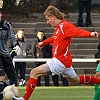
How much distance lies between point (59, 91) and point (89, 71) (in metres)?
5.18

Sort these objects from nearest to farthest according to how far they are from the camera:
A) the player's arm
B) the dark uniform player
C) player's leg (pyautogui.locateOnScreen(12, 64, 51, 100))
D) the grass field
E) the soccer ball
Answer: the player's arm < player's leg (pyautogui.locateOnScreen(12, 64, 51, 100)) < the soccer ball < the dark uniform player < the grass field

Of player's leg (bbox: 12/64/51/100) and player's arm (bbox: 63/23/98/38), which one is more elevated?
player's arm (bbox: 63/23/98/38)

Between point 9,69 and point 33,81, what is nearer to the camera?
point 33,81

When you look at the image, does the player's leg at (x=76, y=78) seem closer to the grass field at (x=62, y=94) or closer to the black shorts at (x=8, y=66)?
the black shorts at (x=8, y=66)

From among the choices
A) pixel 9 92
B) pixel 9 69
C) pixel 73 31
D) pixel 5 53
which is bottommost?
pixel 9 92

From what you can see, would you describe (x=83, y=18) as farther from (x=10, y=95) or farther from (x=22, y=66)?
(x=10, y=95)

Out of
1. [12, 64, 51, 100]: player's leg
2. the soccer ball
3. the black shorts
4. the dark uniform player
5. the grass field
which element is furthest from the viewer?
the grass field

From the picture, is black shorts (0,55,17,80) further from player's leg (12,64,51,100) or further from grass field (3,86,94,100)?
player's leg (12,64,51,100)

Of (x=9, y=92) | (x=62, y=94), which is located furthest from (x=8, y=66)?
(x=62, y=94)

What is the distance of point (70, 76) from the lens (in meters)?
12.9

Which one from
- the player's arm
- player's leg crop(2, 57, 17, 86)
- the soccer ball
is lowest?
the soccer ball

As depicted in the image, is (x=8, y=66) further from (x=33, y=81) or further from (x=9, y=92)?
(x=33, y=81)

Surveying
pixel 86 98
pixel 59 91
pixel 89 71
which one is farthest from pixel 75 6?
pixel 86 98

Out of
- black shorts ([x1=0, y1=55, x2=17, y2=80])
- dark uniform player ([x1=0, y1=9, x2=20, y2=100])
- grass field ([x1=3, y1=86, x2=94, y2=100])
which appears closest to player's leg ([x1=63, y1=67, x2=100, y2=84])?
dark uniform player ([x1=0, y1=9, x2=20, y2=100])
